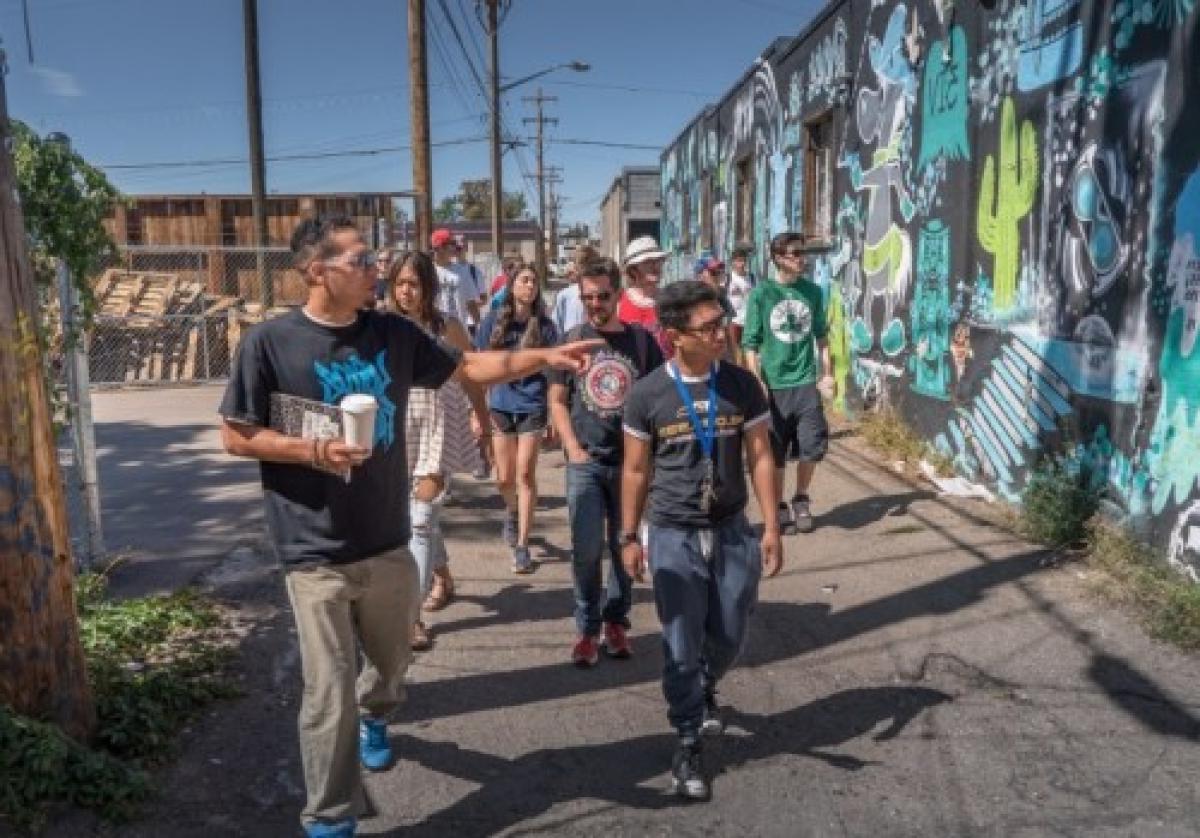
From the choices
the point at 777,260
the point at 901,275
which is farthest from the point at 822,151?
the point at 777,260

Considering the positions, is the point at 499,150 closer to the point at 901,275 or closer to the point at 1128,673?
the point at 901,275

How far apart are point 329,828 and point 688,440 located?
173cm

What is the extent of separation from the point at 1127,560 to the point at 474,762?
373cm

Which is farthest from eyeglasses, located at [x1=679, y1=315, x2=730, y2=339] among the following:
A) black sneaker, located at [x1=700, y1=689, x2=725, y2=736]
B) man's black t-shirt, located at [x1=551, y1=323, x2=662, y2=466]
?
black sneaker, located at [x1=700, y1=689, x2=725, y2=736]

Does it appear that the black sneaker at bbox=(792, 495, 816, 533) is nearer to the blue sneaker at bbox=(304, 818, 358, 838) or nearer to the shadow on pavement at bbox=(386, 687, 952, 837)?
the shadow on pavement at bbox=(386, 687, 952, 837)

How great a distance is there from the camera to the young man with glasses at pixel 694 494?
3.57 m

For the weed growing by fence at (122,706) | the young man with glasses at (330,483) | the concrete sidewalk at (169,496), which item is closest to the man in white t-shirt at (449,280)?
the concrete sidewalk at (169,496)

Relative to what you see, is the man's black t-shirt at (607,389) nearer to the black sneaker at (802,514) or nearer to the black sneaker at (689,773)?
the black sneaker at (689,773)

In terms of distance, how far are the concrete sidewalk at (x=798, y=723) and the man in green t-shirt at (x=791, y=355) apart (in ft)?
3.26

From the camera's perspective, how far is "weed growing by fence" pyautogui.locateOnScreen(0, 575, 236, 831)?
3.22 metres

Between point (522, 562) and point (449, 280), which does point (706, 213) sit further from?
point (522, 562)

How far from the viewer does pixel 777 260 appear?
6.95 m

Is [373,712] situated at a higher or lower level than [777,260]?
lower

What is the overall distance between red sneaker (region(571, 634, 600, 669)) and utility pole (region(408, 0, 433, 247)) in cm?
929
